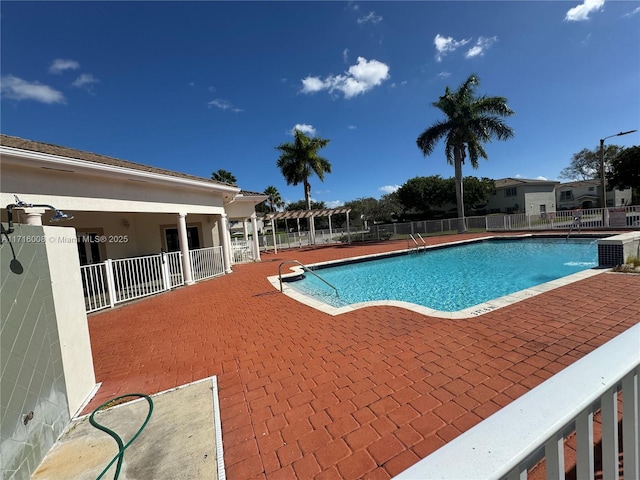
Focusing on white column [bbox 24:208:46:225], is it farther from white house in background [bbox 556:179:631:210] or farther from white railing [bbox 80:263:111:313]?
white house in background [bbox 556:179:631:210]

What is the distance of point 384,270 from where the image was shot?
12.3 m

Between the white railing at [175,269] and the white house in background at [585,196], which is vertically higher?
the white house in background at [585,196]

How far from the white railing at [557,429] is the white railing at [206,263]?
11196 millimetres

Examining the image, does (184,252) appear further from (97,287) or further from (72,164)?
(72,164)

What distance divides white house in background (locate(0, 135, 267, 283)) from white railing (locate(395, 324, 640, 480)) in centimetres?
662

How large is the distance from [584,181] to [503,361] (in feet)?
196

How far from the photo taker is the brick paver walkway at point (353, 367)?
2289mm

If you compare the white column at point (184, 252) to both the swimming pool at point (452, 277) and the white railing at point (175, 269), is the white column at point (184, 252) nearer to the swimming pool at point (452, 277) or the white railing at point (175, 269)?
the white railing at point (175, 269)

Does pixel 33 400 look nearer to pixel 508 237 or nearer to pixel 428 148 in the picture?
pixel 508 237

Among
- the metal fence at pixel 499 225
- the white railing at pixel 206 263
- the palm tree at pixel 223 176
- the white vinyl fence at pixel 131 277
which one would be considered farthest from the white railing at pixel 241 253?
the palm tree at pixel 223 176

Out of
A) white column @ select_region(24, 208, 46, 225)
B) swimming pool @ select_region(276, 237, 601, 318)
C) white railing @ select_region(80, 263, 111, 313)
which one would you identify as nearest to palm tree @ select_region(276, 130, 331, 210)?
swimming pool @ select_region(276, 237, 601, 318)

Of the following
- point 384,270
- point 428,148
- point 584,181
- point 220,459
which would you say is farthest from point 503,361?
point 584,181

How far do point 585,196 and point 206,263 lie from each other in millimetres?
55368

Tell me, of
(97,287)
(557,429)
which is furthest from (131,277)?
(557,429)
